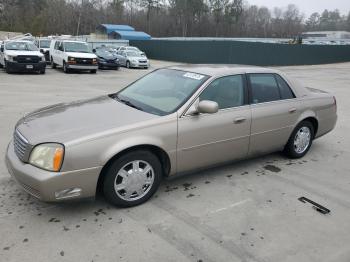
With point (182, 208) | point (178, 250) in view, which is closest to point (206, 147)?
point (182, 208)

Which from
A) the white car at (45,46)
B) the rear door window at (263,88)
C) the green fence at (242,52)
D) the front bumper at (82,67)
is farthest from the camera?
the green fence at (242,52)

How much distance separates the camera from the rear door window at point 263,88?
4824 mm

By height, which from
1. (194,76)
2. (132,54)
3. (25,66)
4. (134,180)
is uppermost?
(194,76)

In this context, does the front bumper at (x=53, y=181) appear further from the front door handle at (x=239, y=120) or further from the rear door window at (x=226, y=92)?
the front door handle at (x=239, y=120)

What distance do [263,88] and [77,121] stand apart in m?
2.65

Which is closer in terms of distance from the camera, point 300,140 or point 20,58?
point 300,140

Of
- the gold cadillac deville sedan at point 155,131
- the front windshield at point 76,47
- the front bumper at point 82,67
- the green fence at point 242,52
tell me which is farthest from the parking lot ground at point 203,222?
the green fence at point 242,52

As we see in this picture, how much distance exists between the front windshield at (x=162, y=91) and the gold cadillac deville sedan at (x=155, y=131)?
14 mm

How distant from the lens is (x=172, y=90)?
14.6 feet

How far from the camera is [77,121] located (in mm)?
3775

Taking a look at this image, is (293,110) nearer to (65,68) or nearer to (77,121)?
(77,121)

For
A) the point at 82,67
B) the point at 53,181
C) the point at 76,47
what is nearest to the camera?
the point at 53,181

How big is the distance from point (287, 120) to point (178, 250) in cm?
289

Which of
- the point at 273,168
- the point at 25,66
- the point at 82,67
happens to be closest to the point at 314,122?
the point at 273,168
